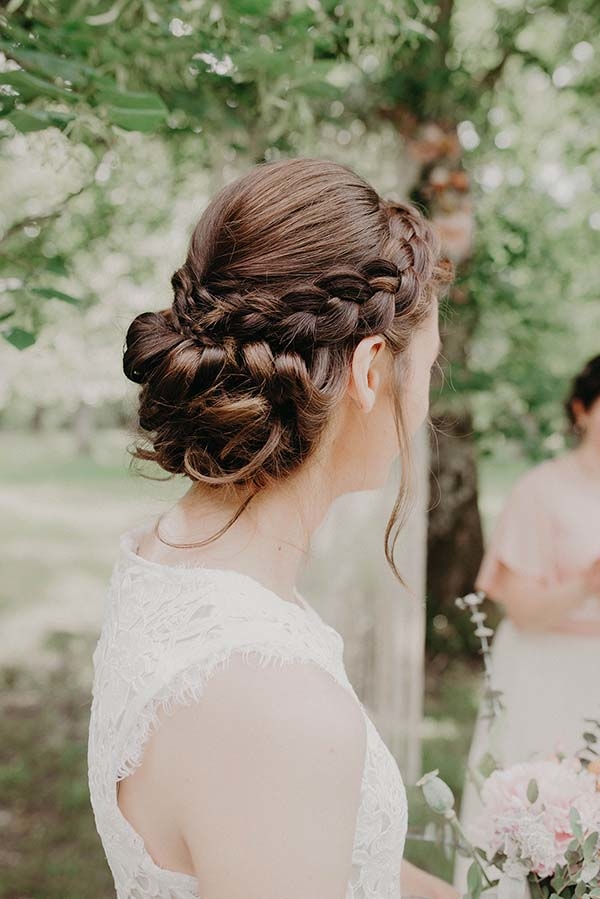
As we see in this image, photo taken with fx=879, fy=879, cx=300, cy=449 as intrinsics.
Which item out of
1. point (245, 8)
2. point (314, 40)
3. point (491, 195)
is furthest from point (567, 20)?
point (245, 8)

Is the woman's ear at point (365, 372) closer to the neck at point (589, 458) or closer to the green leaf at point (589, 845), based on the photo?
the green leaf at point (589, 845)

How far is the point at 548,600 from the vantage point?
2850 mm

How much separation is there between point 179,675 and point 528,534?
2168 millimetres

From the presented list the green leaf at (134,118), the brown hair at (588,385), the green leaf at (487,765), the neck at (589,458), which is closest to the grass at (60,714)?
the green leaf at (487,765)

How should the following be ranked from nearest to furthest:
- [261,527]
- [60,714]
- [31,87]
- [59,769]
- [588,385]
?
1. [261,527]
2. [31,87]
3. [588,385]
4. [59,769]
5. [60,714]

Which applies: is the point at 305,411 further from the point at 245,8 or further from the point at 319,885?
the point at 245,8

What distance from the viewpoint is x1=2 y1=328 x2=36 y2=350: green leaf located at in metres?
1.71

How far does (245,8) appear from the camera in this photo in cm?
182

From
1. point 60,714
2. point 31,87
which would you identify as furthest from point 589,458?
point 60,714

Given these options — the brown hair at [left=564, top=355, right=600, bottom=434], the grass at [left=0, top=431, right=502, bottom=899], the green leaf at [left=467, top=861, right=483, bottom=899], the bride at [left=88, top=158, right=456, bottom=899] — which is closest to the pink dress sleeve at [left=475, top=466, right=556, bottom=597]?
the brown hair at [left=564, top=355, right=600, bottom=434]

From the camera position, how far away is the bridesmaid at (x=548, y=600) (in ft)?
9.52

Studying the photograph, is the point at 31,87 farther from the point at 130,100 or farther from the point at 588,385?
the point at 588,385

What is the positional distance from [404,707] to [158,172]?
9.40 feet

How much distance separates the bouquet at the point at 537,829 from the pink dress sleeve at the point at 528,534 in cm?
161
